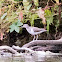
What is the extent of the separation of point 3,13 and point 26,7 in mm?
370

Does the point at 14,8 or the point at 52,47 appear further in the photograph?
the point at 14,8

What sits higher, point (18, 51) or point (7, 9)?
point (7, 9)

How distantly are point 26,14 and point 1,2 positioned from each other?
1.43ft

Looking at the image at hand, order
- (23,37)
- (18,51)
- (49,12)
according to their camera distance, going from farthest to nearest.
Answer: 1. (23,37)
2. (49,12)
3. (18,51)

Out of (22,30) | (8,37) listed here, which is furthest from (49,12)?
(8,37)

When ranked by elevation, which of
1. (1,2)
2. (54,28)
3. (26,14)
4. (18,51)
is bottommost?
(18,51)

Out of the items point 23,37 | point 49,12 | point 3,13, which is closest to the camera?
point 49,12

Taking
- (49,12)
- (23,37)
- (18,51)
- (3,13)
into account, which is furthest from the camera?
(23,37)

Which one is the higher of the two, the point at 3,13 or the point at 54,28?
the point at 3,13

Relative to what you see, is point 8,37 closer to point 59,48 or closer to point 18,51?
point 18,51

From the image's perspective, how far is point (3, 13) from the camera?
2.44m

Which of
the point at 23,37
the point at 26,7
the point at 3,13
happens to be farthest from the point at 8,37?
the point at 26,7

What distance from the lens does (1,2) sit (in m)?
2.51

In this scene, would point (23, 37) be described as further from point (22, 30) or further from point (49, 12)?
point (49, 12)
